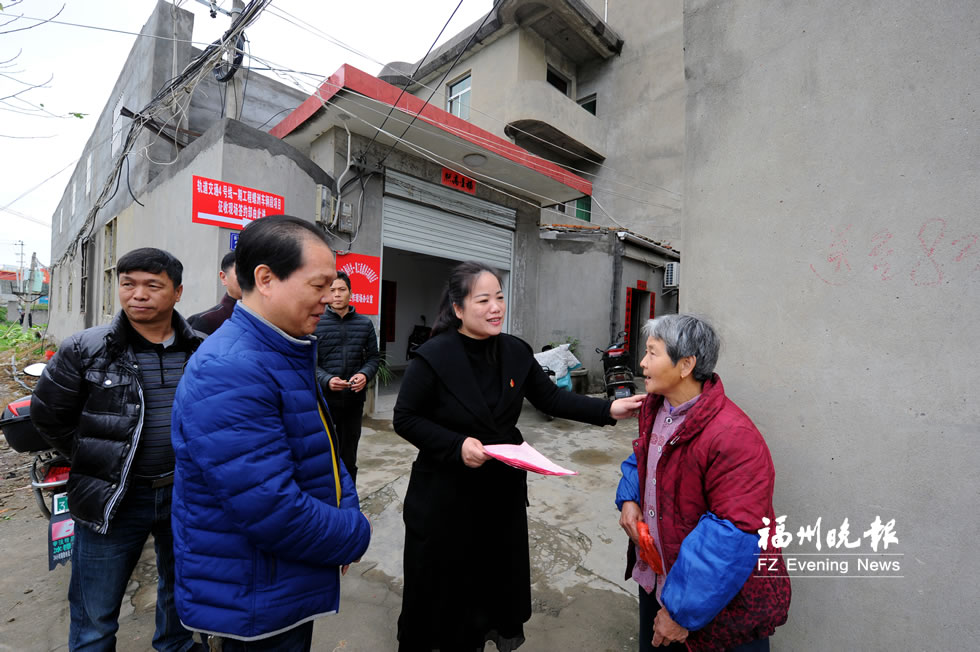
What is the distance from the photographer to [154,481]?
5.18ft

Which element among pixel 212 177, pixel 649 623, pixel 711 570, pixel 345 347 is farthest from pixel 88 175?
pixel 711 570

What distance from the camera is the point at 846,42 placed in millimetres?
1497

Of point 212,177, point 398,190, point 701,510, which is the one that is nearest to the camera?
point 701,510

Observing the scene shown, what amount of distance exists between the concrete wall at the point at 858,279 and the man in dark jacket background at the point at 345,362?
A: 2397mm

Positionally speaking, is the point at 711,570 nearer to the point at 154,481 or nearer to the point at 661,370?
the point at 661,370

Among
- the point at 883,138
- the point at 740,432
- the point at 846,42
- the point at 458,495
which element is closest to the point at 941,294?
the point at 883,138

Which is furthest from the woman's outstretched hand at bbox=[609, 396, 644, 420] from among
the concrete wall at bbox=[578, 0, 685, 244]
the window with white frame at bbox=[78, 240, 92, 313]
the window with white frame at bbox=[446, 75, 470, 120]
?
the window with white frame at bbox=[78, 240, 92, 313]

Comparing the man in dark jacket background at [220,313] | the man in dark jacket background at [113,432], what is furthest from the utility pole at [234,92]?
the man in dark jacket background at [113,432]

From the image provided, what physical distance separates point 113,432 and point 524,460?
148 centimetres

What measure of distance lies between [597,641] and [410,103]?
5318mm

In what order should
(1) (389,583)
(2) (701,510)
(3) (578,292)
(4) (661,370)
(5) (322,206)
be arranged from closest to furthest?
(2) (701,510) → (4) (661,370) → (1) (389,583) → (5) (322,206) → (3) (578,292)

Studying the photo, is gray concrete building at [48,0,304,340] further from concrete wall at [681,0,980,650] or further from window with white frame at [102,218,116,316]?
concrete wall at [681,0,980,650]

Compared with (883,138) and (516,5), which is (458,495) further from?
(516,5)

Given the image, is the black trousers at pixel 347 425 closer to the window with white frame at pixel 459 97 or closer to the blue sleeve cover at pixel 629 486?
the blue sleeve cover at pixel 629 486
